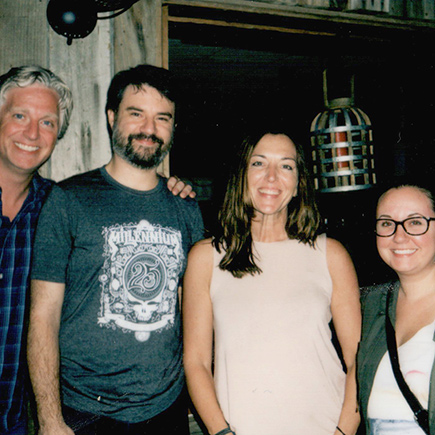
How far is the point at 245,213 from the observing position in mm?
2402

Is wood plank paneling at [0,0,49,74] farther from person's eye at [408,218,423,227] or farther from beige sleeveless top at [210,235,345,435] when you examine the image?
person's eye at [408,218,423,227]

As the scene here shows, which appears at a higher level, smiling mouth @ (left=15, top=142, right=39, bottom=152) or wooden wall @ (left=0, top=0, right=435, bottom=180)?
wooden wall @ (left=0, top=0, right=435, bottom=180)

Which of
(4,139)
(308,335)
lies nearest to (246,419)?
(308,335)

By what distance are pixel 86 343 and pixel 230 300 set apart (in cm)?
70

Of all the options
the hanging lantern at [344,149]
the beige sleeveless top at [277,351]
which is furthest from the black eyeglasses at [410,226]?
the hanging lantern at [344,149]

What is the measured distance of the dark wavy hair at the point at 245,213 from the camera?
235 centimetres

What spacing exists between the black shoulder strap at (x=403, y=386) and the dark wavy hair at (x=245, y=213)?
0.55m

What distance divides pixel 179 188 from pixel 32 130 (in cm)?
81

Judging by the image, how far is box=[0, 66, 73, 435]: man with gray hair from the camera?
7.36 ft

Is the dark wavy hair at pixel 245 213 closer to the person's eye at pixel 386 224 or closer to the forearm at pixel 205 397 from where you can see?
the person's eye at pixel 386 224

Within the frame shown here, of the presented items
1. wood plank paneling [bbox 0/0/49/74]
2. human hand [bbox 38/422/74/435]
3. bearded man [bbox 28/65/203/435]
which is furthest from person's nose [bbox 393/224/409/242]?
wood plank paneling [bbox 0/0/49/74]

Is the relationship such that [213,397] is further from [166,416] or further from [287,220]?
[287,220]

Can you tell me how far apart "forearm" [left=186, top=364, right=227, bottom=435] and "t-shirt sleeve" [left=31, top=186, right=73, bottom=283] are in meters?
0.75

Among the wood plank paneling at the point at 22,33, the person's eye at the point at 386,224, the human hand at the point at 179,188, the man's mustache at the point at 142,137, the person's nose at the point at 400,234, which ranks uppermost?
the wood plank paneling at the point at 22,33
